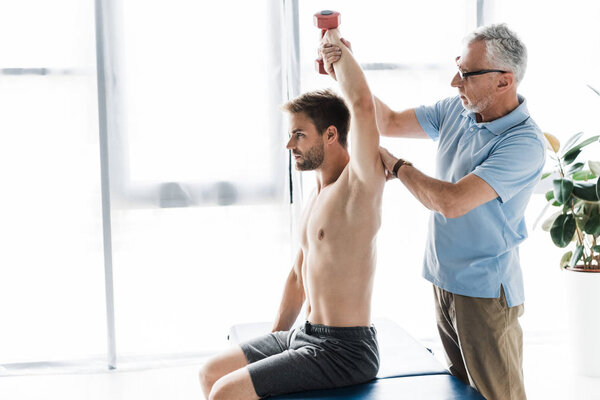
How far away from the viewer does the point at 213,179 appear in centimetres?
306

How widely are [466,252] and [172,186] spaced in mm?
1702

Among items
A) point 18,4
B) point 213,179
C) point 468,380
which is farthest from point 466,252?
point 18,4

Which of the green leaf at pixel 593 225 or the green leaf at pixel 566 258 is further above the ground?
the green leaf at pixel 593 225

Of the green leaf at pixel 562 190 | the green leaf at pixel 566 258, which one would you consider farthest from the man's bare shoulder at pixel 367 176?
the green leaf at pixel 566 258

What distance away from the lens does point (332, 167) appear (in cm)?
187

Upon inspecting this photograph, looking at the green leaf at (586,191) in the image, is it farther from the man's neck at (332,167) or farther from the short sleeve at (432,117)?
the man's neck at (332,167)

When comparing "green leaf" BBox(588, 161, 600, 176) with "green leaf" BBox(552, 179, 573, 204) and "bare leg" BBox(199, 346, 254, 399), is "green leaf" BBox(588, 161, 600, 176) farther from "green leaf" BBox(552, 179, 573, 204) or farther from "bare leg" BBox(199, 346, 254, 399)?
"bare leg" BBox(199, 346, 254, 399)

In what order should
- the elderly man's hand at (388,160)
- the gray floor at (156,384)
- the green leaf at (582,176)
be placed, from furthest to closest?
the green leaf at (582,176)
the gray floor at (156,384)
the elderly man's hand at (388,160)

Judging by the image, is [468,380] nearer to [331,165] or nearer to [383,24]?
[331,165]

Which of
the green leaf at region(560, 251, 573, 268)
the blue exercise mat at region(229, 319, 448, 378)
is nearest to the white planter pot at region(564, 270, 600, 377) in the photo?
the green leaf at region(560, 251, 573, 268)

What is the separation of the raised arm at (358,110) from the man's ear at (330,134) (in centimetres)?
16

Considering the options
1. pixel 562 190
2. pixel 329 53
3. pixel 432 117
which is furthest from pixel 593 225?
pixel 329 53

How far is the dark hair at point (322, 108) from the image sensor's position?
1834mm

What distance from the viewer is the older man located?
66.9 inches
